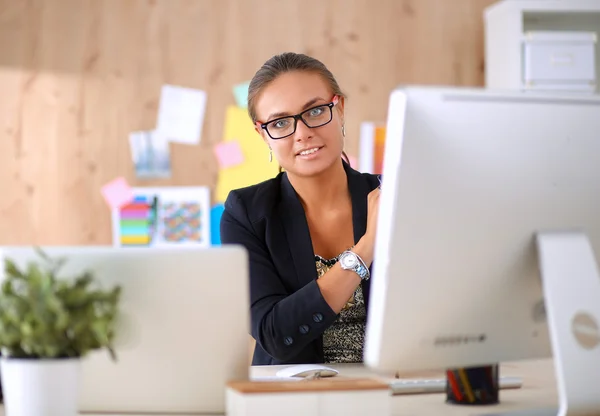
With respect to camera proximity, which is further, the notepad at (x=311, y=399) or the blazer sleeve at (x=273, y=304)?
the blazer sleeve at (x=273, y=304)

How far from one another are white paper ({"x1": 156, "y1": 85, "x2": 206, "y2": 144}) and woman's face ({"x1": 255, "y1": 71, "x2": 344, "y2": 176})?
1.51 meters

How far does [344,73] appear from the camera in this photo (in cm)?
346

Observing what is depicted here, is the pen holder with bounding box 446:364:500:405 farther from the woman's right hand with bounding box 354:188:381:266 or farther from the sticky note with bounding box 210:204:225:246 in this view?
the sticky note with bounding box 210:204:225:246

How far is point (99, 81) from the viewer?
3428 millimetres

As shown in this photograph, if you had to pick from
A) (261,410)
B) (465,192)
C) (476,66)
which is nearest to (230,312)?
(261,410)

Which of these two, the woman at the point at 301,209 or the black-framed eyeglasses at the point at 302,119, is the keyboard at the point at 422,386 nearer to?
the woman at the point at 301,209

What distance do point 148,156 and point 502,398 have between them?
2381 millimetres

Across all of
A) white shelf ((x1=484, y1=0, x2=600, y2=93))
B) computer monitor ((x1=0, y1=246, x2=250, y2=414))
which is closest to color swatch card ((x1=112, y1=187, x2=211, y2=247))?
white shelf ((x1=484, y1=0, x2=600, y2=93))

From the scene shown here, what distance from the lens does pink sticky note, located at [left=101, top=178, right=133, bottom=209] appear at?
3.39 meters

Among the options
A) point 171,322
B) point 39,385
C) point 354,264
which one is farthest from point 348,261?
point 39,385

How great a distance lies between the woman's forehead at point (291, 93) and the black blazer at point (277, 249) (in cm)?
20

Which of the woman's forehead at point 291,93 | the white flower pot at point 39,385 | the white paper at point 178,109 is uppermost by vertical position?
the white paper at point 178,109

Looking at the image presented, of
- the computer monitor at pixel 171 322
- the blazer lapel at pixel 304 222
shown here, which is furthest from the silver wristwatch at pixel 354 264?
the computer monitor at pixel 171 322

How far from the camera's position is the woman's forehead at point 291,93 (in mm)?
1918
